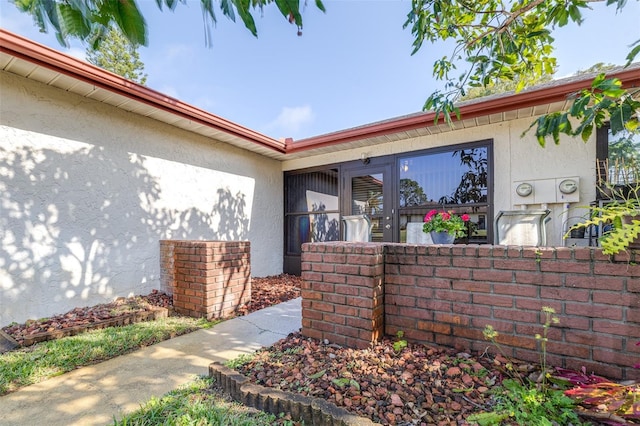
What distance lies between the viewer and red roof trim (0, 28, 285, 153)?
3.01 metres

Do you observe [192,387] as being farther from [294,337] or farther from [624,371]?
[624,371]

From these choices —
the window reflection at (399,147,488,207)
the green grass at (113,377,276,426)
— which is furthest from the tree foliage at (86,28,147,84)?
the green grass at (113,377,276,426)

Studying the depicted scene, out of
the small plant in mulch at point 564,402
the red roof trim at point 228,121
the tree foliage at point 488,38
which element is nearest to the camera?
the small plant in mulch at point 564,402

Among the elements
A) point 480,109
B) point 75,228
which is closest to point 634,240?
point 480,109

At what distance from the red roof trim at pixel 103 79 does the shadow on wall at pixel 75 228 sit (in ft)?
2.96

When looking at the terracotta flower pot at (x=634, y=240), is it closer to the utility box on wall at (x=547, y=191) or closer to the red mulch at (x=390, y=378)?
the red mulch at (x=390, y=378)

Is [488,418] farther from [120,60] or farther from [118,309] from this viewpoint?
[120,60]

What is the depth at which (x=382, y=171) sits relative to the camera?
591cm

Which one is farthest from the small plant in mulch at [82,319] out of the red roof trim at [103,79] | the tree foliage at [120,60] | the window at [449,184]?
the tree foliage at [120,60]

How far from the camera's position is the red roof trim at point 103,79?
119 inches

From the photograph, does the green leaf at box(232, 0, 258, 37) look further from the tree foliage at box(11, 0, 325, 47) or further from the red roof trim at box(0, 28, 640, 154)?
the red roof trim at box(0, 28, 640, 154)

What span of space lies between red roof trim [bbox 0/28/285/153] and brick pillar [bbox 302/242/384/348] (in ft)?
10.6

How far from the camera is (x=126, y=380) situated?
2230 millimetres

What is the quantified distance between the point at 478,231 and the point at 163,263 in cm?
510
